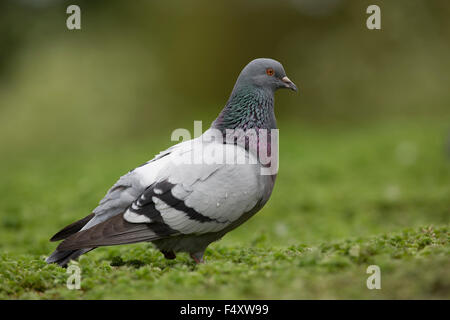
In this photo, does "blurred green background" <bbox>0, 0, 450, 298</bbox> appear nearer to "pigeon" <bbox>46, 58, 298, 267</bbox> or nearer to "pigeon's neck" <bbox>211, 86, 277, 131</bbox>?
"pigeon's neck" <bbox>211, 86, 277, 131</bbox>

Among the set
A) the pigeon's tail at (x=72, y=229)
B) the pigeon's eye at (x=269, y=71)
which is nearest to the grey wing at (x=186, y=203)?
the pigeon's tail at (x=72, y=229)

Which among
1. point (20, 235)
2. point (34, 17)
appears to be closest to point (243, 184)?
point (20, 235)

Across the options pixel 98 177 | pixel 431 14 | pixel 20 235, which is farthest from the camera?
pixel 431 14

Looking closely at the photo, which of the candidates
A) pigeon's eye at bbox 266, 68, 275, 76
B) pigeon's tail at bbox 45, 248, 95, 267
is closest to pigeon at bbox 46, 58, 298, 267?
pigeon's tail at bbox 45, 248, 95, 267

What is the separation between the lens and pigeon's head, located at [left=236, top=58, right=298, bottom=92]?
5.46 m

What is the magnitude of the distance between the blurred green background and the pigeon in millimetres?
8795

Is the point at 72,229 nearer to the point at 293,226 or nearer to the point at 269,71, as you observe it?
the point at 269,71

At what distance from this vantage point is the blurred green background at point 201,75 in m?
16.1

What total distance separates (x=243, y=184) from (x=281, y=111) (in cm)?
1778

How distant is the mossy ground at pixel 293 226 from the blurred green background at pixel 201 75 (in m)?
0.26

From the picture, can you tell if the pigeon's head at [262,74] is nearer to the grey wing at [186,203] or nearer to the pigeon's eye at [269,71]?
the pigeon's eye at [269,71]

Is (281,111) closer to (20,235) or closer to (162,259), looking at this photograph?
(20,235)

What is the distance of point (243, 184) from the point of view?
4.74 meters
